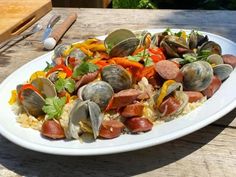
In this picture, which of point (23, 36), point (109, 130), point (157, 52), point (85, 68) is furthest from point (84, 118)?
point (23, 36)

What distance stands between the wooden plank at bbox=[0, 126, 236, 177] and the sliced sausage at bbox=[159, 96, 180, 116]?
0.07 m

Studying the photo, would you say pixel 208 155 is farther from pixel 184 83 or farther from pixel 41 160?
pixel 41 160

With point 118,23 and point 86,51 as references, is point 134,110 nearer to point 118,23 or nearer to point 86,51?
point 86,51

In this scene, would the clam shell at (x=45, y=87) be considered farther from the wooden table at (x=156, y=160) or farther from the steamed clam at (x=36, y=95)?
the wooden table at (x=156, y=160)

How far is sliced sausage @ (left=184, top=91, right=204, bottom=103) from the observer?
790 millimetres

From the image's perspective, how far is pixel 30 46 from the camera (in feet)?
4.38

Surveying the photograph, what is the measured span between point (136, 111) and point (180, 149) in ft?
0.37

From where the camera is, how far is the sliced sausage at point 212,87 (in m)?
0.82

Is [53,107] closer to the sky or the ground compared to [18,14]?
closer to the sky

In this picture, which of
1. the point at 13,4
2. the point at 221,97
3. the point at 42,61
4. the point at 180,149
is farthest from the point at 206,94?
the point at 13,4

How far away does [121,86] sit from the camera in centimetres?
79

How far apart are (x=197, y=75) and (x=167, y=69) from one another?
63 millimetres

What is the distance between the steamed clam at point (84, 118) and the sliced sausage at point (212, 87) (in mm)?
243

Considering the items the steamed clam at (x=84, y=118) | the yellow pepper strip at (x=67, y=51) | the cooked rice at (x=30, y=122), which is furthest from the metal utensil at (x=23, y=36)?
the steamed clam at (x=84, y=118)
